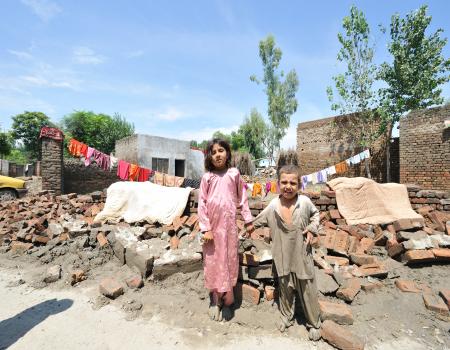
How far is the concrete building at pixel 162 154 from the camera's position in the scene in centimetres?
1498

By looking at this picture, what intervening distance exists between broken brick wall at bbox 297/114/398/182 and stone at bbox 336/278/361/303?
896 centimetres

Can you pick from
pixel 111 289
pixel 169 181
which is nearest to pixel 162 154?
pixel 169 181

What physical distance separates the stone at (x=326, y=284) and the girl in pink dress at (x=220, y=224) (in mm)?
1040

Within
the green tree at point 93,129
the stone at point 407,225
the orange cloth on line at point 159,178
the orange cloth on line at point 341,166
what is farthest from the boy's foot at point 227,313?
the green tree at point 93,129

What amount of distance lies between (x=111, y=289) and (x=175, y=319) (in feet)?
3.11

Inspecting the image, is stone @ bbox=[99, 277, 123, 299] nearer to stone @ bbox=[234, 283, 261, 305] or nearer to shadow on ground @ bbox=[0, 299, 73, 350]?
shadow on ground @ bbox=[0, 299, 73, 350]

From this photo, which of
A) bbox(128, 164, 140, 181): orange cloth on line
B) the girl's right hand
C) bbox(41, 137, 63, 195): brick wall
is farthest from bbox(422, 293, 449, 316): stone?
bbox(41, 137, 63, 195): brick wall

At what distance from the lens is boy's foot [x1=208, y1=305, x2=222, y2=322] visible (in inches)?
102

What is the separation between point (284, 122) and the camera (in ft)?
73.0

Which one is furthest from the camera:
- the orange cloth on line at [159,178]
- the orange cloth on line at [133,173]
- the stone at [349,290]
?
the orange cloth on line at [133,173]

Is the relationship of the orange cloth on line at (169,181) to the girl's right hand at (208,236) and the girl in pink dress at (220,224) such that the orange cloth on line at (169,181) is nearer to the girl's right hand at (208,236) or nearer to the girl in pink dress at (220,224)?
the girl in pink dress at (220,224)

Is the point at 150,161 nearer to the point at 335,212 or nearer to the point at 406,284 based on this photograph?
the point at 335,212

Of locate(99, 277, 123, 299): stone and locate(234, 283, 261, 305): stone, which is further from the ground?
locate(234, 283, 261, 305): stone

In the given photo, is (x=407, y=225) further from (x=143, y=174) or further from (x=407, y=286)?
(x=143, y=174)
